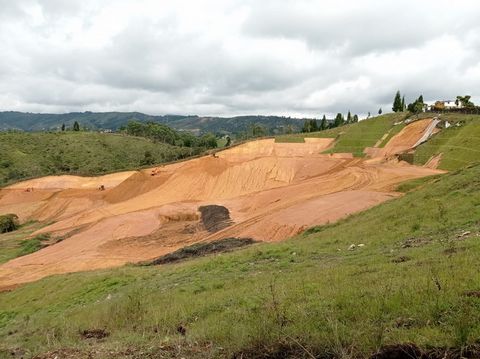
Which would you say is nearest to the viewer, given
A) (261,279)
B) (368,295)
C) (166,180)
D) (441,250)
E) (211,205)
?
(368,295)

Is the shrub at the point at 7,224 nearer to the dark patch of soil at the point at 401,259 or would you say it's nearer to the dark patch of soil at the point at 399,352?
the dark patch of soil at the point at 401,259

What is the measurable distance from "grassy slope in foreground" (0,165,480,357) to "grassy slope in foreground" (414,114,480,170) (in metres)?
21.9

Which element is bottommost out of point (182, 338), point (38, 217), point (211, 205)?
point (38, 217)

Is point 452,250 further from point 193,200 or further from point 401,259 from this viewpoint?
point 193,200

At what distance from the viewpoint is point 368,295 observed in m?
8.34

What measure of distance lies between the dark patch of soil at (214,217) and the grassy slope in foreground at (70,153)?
61.6 meters

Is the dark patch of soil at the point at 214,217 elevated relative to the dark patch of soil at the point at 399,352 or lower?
lower

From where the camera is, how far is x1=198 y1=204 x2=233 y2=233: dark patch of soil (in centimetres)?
3638

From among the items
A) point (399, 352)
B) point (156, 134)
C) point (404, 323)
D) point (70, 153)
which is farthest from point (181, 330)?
point (156, 134)

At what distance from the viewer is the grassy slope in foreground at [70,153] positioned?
109 metres

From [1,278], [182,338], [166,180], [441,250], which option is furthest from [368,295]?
[166,180]

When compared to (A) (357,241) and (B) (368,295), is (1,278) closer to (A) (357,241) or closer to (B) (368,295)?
(A) (357,241)

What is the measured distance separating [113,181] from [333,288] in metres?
64.8

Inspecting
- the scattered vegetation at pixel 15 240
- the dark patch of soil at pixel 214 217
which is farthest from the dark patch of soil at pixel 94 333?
the scattered vegetation at pixel 15 240
